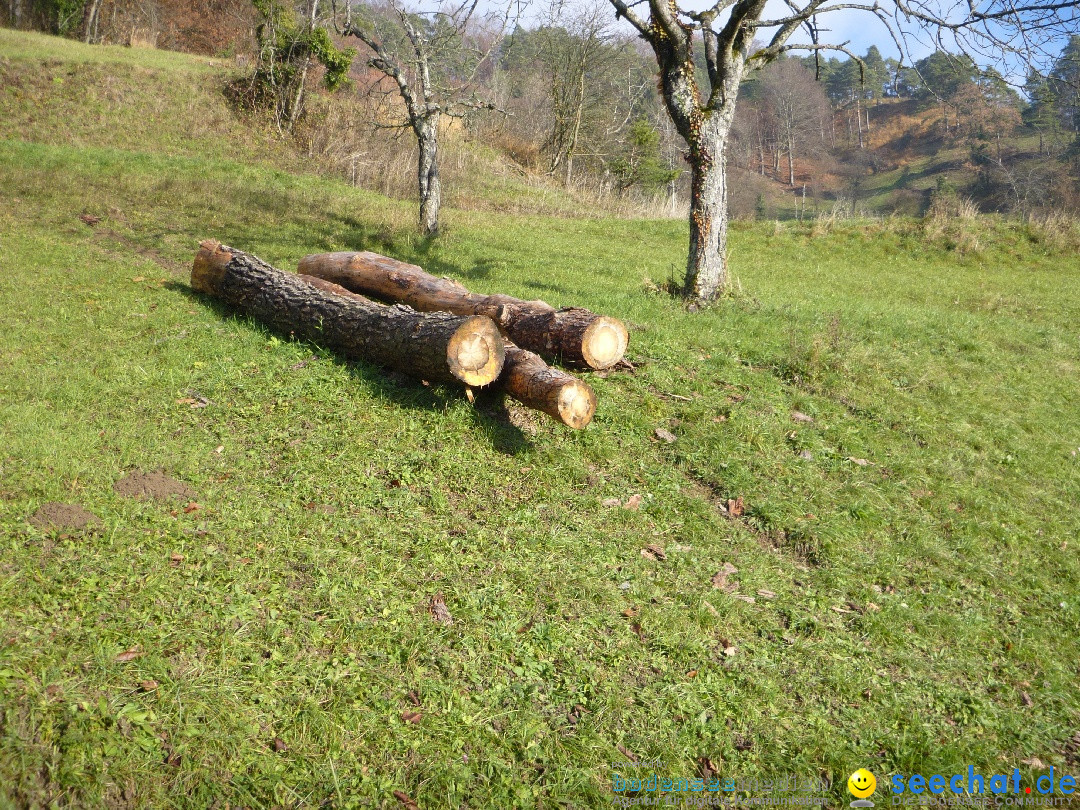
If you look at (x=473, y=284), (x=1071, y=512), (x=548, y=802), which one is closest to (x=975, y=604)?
(x=1071, y=512)

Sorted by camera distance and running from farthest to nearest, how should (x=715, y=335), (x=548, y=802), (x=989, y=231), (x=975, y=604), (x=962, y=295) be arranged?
(x=989, y=231) → (x=962, y=295) → (x=715, y=335) → (x=975, y=604) → (x=548, y=802)

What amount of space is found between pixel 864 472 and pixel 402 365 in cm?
409

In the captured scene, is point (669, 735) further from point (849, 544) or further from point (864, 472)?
point (864, 472)

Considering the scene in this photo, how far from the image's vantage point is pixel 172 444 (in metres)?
4.95

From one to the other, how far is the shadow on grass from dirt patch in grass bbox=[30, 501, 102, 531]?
234 cm

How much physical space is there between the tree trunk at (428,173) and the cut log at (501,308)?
514cm

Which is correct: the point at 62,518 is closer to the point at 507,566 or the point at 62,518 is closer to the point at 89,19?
the point at 507,566

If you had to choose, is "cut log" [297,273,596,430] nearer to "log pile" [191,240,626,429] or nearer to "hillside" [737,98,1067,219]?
"log pile" [191,240,626,429]

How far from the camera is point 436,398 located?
589cm

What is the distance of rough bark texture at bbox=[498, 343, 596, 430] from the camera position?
5.16 meters

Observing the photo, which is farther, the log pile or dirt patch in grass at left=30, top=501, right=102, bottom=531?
the log pile

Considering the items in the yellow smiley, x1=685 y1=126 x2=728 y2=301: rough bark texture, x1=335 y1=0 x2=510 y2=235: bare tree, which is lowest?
the yellow smiley

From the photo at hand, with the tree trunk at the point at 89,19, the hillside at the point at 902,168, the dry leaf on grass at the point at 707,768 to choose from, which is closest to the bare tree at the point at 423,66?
the dry leaf on grass at the point at 707,768

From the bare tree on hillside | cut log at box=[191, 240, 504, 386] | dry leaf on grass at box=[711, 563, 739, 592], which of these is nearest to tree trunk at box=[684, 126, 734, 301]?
cut log at box=[191, 240, 504, 386]
